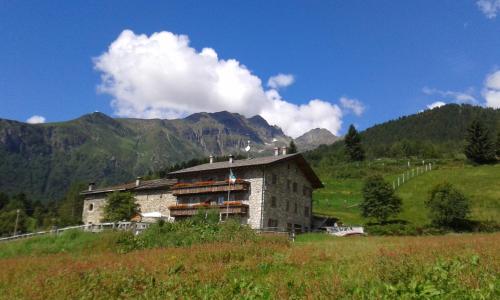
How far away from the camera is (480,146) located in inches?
3280

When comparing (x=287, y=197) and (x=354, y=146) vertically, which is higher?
(x=354, y=146)

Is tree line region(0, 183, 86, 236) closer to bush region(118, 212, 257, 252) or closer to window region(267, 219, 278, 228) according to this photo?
window region(267, 219, 278, 228)

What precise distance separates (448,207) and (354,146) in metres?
71.7

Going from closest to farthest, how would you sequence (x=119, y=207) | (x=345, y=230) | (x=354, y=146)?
(x=345, y=230) → (x=119, y=207) → (x=354, y=146)

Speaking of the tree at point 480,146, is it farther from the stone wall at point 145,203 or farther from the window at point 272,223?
the stone wall at point 145,203

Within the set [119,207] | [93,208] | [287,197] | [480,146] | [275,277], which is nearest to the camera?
[275,277]

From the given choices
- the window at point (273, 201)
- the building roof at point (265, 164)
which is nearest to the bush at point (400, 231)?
the window at point (273, 201)

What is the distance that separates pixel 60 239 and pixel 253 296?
3058 cm

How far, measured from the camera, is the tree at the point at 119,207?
178ft

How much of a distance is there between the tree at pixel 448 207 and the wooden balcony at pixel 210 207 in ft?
63.3

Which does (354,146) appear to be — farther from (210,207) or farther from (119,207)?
(119,207)

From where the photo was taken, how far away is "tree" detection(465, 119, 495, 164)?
3263 inches

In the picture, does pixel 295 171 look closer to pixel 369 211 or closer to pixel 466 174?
pixel 369 211

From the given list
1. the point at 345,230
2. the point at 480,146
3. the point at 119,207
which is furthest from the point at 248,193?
the point at 480,146
